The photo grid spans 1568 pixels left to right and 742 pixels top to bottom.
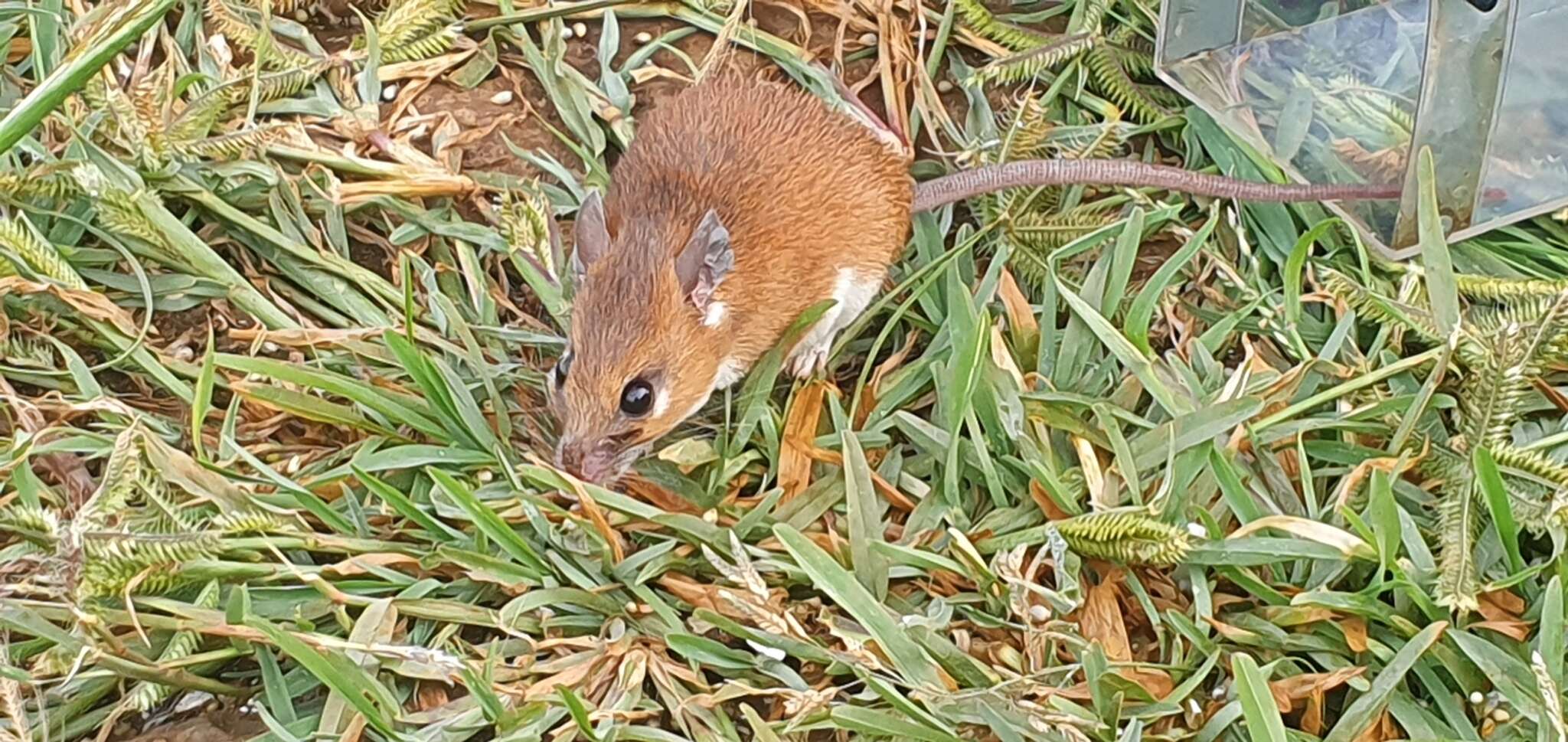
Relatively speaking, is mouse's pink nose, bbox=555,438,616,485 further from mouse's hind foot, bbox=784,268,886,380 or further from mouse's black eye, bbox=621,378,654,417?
mouse's hind foot, bbox=784,268,886,380

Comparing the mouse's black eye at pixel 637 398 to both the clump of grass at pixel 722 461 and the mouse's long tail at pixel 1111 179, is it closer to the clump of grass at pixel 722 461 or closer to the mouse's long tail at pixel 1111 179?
the clump of grass at pixel 722 461

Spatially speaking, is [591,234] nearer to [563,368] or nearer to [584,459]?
[563,368]

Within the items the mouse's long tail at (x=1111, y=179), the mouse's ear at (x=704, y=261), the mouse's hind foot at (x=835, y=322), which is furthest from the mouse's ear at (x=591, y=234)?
the mouse's long tail at (x=1111, y=179)

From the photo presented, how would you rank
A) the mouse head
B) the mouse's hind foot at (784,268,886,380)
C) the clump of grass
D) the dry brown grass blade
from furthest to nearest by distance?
1. the mouse's hind foot at (784,268,886,380)
2. the dry brown grass blade
3. the mouse head
4. the clump of grass

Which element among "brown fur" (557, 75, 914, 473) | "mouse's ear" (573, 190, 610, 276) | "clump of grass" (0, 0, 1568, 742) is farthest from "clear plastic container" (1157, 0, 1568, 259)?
"mouse's ear" (573, 190, 610, 276)

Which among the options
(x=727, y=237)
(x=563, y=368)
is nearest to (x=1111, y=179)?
(x=727, y=237)

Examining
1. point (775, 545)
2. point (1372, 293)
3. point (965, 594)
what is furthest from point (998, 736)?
point (1372, 293)

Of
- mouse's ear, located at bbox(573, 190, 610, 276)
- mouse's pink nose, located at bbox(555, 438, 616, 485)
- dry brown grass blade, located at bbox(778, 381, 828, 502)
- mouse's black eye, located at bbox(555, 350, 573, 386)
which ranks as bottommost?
dry brown grass blade, located at bbox(778, 381, 828, 502)
